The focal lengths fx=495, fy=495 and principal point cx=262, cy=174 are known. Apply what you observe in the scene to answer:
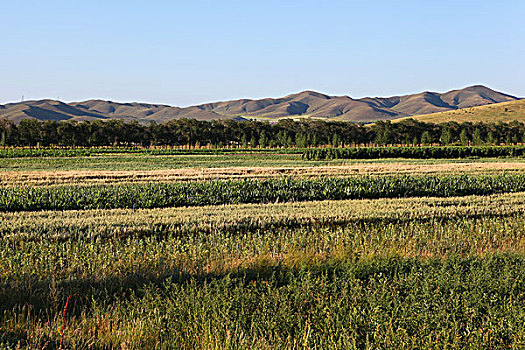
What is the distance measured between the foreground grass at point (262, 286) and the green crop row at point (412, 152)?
194 ft

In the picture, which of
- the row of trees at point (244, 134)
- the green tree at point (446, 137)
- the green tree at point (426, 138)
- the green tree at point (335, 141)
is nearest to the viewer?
→ the row of trees at point (244, 134)

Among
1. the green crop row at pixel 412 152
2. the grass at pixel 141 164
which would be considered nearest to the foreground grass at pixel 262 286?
the grass at pixel 141 164

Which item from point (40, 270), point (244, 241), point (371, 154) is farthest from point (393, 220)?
point (371, 154)

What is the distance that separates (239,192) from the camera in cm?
2242

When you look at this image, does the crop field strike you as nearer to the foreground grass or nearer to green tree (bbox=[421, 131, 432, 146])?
the foreground grass

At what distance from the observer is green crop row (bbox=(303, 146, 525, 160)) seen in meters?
74.7

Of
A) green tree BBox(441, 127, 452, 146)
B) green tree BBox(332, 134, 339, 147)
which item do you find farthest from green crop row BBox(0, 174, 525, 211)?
green tree BBox(441, 127, 452, 146)

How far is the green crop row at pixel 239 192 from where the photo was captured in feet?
66.4

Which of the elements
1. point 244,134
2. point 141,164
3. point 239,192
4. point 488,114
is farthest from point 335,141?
point 239,192

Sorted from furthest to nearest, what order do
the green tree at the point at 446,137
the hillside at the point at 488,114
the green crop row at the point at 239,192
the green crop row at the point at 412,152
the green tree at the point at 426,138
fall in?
the hillside at the point at 488,114 < the green tree at the point at 426,138 < the green tree at the point at 446,137 < the green crop row at the point at 412,152 < the green crop row at the point at 239,192

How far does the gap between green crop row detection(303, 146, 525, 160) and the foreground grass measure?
59.2 meters

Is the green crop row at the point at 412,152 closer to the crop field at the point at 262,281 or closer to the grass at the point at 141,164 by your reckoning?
the grass at the point at 141,164

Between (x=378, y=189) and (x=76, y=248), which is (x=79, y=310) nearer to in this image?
(x=76, y=248)

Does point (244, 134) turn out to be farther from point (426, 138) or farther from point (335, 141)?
point (426, 138)
